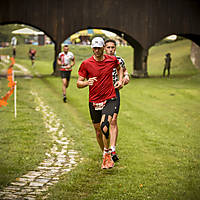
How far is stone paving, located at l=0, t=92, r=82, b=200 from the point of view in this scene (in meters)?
6.44

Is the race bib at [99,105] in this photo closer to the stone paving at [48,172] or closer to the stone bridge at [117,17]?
the stone paving at [48,172]

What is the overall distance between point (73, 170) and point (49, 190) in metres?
1.24

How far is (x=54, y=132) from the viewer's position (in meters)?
11.3

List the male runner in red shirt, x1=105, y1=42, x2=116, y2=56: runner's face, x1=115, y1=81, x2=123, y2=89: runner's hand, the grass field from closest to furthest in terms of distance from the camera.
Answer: the grass field, the male runner in red shirt, x1=115, y1=81, x2=123, y2=89: runner's hand, x1=105, y1=42, x2=116, y2=56: runner's face

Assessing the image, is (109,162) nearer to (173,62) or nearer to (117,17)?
(117,17)

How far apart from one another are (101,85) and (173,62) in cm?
3641

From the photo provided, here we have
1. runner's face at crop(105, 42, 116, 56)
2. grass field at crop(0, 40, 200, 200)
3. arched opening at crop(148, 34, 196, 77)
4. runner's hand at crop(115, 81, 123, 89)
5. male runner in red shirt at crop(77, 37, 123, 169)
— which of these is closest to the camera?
grass field at crop(0, 40, 200, 200)

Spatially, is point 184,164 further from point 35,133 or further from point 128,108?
point 128,108

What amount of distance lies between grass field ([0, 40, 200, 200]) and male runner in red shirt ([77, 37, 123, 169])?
704mm

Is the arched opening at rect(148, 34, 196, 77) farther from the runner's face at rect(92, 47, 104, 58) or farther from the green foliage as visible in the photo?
the runner's face at rect(92, 47, 104, 58)

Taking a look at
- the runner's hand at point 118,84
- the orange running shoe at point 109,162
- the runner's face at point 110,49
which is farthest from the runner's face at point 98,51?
the orange running shoe at point 109,162

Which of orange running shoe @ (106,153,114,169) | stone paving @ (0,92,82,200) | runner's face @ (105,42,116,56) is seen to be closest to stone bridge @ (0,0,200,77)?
stone paving @ (0,92,82,200)

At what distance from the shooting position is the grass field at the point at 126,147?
6.66 meters

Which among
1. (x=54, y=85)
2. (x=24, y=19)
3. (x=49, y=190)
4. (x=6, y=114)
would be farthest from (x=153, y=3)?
(x=49, y=190)
